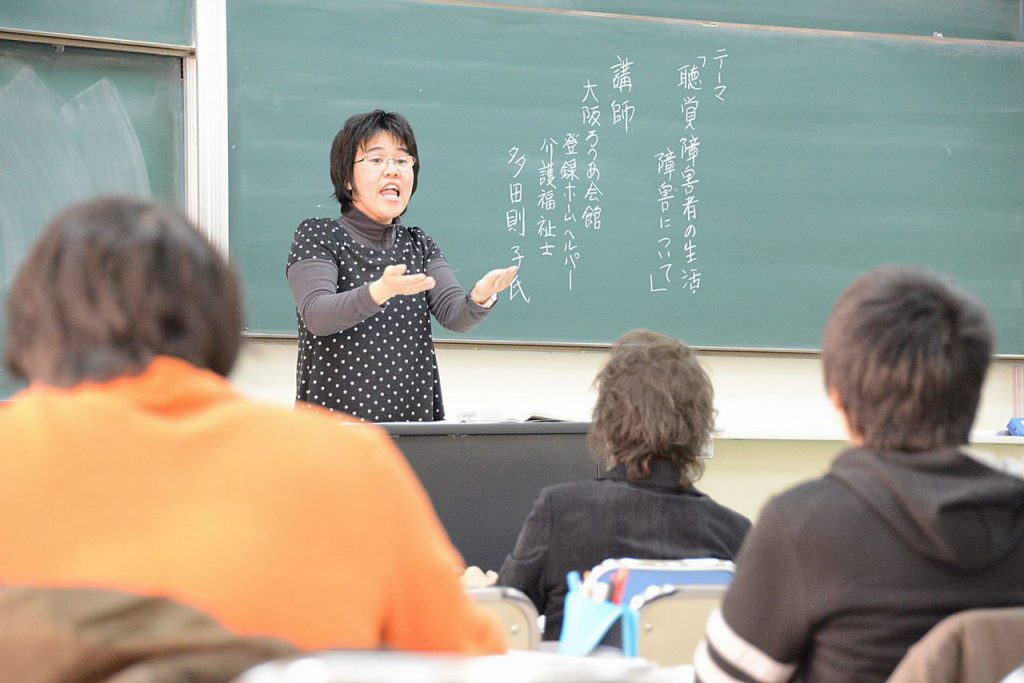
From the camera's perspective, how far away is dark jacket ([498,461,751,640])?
6.50 ft

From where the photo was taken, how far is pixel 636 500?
1999 millimetres

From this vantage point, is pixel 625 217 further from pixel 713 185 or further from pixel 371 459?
pixel 371 459

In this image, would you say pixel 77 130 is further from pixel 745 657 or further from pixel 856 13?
pixel 745 657

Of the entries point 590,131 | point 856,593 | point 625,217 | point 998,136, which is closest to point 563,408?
point 625,217

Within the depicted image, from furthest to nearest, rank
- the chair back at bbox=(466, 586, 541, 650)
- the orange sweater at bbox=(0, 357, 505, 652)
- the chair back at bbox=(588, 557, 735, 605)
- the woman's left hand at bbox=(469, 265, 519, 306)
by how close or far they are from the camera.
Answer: the woman's left hand at bbox=(469, 265, 519, 306) → the chair back at bbox=(588, 557, 735, 605) → the chair back at bbox=(466, 586, 541, 650) → the orange sweater at bbox=(0, 357, 505, 652)

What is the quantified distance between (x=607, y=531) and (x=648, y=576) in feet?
0.81

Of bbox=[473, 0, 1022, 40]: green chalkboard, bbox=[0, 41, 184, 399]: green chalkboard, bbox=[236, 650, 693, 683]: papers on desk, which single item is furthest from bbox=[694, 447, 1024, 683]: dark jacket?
bbox=[473, 0, 1022, 40]: green chalkboard

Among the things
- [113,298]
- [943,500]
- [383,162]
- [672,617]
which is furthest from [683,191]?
[113,298]

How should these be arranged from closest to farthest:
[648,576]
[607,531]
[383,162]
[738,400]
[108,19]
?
1. [648,576]
2. [607,531]
3. [383,162]
4. [108,19]
5. [738,400]

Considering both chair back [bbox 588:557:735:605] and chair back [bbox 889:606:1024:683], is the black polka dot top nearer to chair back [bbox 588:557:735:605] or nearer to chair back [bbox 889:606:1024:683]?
chair back [bbox 588:557:735:605]

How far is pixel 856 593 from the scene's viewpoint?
1.28 meters

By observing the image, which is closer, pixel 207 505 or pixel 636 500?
pixel 207 505

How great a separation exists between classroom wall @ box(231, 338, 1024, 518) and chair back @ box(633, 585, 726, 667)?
8.50 feet

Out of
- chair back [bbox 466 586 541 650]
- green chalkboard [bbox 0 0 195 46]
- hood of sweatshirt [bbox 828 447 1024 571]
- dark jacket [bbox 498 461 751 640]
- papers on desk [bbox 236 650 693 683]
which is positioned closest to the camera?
papers on desk [bbox 236 650 693 683]
